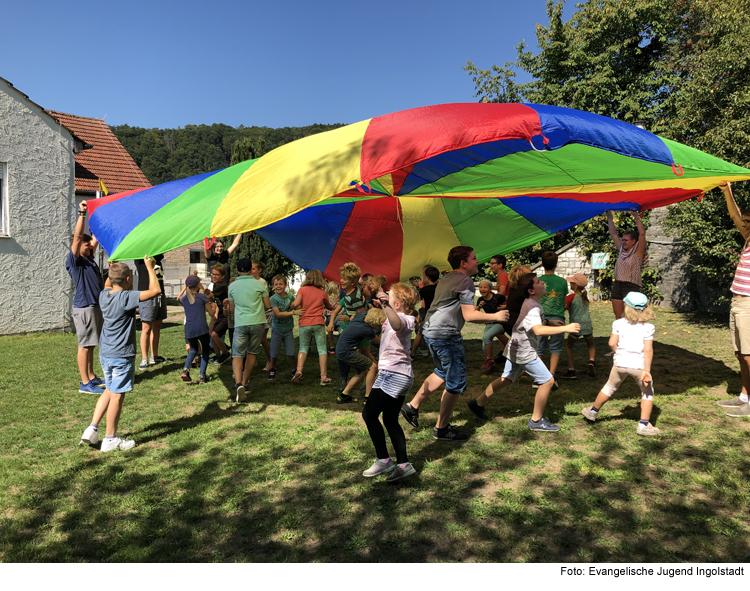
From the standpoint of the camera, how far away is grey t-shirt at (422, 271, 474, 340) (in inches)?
179

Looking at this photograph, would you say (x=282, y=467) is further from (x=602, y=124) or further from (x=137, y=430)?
(x=602, y=124)

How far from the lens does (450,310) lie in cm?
459

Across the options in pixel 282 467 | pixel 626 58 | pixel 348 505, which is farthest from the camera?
pixel 626 58

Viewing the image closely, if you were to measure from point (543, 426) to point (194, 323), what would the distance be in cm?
461

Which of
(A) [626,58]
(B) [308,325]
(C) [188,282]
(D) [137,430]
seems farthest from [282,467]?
A: (A) [626,58]

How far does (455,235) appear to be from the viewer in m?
8.19

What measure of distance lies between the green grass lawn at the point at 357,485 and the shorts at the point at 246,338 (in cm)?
61

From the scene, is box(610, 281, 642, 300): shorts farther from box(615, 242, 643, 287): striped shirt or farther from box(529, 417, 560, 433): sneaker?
box(529, 417, 560, 433): sneaker

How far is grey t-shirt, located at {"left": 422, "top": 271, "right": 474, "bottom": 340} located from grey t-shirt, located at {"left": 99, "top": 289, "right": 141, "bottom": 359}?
104 inches

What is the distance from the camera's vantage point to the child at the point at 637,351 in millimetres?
4699

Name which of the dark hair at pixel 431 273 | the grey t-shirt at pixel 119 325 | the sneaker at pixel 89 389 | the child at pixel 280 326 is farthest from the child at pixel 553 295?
the sneaker at pixel 89 389

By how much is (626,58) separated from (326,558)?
986 inches

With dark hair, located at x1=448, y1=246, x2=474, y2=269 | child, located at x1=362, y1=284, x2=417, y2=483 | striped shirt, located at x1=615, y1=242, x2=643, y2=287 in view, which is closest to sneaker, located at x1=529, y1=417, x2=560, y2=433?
child, located at x1=362, y1=284, x2=417, y2=483

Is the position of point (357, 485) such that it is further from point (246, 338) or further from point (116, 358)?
point (246, 338)
